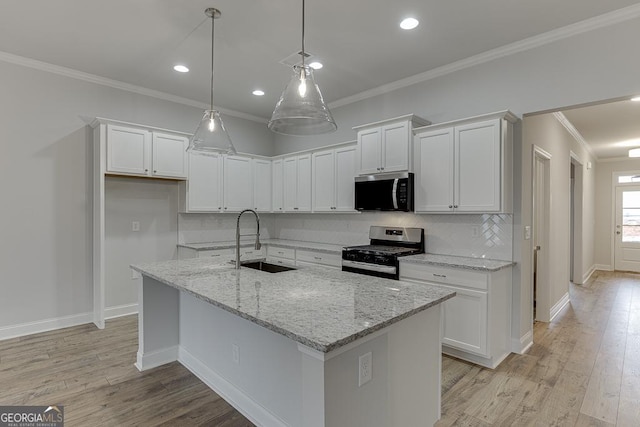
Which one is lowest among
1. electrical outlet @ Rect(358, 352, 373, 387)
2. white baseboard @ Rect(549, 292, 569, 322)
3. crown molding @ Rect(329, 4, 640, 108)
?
white baseboard @ Rect(549, 292, 569, 322)

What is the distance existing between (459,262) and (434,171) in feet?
3.15

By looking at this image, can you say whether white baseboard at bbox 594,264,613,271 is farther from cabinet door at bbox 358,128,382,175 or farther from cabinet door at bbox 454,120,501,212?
cabinet door at bbox 358,128,382,175

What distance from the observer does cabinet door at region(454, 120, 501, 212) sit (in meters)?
3.09

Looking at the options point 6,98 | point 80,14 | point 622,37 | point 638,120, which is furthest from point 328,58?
point 638,120

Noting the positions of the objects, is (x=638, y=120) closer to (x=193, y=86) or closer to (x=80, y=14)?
(x=193, y=86)

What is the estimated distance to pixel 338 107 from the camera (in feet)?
16.5

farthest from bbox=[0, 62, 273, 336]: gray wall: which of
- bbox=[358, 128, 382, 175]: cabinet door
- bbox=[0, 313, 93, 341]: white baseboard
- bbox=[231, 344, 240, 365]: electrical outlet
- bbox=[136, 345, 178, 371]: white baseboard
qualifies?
bbox=[358, 128, 382, 175]: cabinet door

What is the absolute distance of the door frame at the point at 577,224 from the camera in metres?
6.32

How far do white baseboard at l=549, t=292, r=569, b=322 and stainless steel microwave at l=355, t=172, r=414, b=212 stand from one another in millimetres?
2473

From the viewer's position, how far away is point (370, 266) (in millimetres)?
3662

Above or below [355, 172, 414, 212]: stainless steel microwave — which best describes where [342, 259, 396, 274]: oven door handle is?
below

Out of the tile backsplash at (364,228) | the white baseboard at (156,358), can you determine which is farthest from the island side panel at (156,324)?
the tile backsplash at (364,228)

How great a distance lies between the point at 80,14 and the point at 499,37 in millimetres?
3587

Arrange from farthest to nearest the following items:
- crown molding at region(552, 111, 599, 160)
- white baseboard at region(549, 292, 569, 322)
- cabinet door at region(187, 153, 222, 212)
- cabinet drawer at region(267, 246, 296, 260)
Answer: cabinet drawer at region(267, 246, 296, 260) → cabinet door at region(187, 153, 222, 212) → crown molding at region(552, 111, 599, 160) → white baseboard at region(549, 292, 569, 322)
